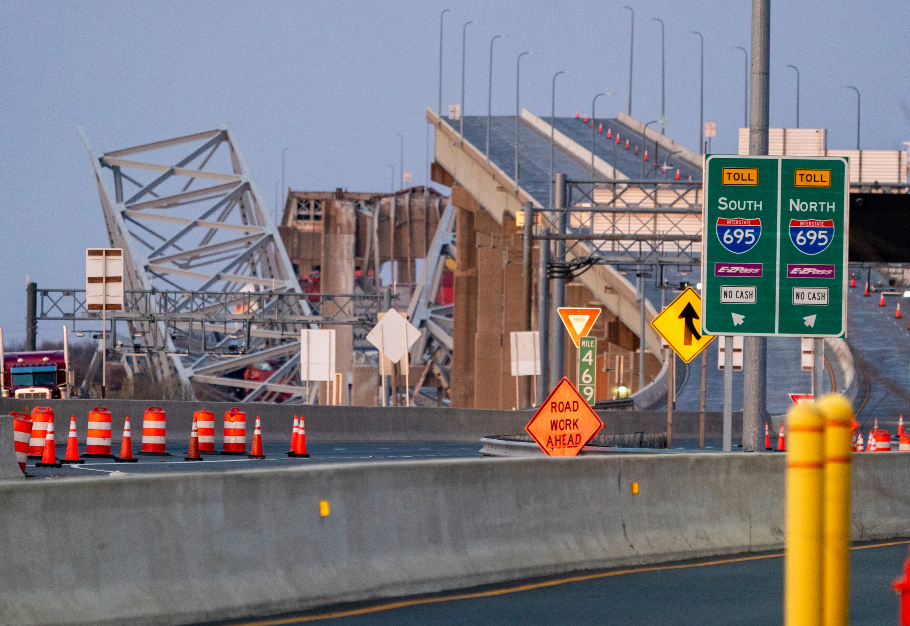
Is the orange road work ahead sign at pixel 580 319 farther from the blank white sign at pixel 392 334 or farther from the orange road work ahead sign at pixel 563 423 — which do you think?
the orange road work ahead sign at pixel 563 423

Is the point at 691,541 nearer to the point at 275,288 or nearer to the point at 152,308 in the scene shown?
Answer: the point at 152,308

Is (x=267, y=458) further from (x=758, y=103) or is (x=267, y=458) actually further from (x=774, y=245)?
(x=758, y=103)

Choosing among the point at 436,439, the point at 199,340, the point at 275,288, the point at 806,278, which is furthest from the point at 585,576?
the point at 199,340

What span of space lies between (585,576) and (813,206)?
6.51 meters

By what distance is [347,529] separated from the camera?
9.76 m

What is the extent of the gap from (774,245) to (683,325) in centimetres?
506

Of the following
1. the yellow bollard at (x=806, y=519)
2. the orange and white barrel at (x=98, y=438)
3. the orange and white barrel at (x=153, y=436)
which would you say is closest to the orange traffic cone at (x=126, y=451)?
the orange and white barrel at (x=98, y=438)

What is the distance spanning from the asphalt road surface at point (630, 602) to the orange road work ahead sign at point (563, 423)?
Result: 583 cm

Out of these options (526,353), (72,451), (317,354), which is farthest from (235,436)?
(526,353)

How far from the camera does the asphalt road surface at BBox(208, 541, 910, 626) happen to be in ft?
29.4

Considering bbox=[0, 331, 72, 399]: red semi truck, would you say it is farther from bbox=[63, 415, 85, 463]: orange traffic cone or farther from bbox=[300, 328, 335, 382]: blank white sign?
bbox=[63, 415, 85, 463]: orange traffic cone

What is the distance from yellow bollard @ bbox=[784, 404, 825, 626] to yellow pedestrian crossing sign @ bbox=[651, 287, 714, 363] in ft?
53.3

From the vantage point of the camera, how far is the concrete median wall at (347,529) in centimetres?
809

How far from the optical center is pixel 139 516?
8.46 meters
